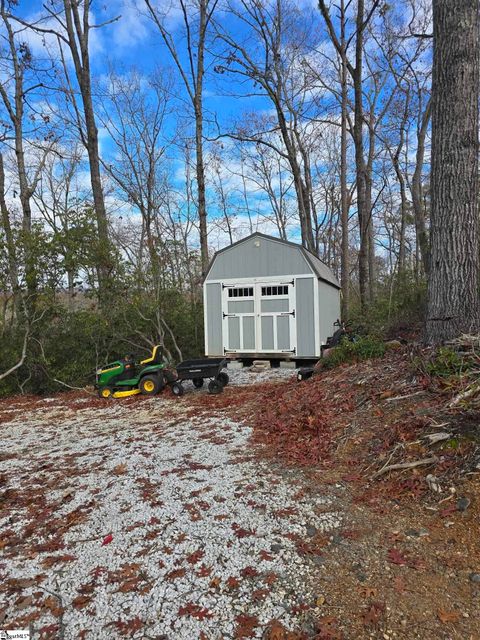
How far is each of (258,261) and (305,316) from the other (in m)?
1.74

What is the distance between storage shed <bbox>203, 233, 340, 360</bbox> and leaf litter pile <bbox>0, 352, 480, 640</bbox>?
472cm

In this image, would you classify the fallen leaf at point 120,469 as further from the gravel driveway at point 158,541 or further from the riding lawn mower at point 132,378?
the riding lawn mower at point 132,378

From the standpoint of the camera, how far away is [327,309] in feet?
32.3

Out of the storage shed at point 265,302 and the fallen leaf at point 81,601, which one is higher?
the storage shed at point 265,302

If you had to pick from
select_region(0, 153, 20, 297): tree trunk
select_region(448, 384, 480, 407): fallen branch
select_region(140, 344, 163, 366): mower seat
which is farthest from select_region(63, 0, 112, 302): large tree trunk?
select_region(448, 384, 480, 407): fallen branch

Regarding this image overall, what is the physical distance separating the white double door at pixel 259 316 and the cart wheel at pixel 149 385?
9.05ft

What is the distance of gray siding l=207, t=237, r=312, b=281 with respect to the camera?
30.0 feet

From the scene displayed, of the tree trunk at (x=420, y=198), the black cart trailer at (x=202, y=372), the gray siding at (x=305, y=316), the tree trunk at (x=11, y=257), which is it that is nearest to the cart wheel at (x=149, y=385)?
the black cart trailer at (x=202, y=372)

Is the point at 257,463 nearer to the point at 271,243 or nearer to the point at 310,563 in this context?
the point at 310,563

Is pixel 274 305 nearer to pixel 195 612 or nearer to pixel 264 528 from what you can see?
pixel 264 528

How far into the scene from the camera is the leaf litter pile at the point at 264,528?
172cm

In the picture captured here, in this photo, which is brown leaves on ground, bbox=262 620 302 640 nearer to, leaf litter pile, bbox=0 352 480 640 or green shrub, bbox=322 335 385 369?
leaf litter pile, bbox=0 352 480 640

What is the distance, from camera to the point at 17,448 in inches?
178

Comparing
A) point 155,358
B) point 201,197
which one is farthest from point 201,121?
point 155,358
